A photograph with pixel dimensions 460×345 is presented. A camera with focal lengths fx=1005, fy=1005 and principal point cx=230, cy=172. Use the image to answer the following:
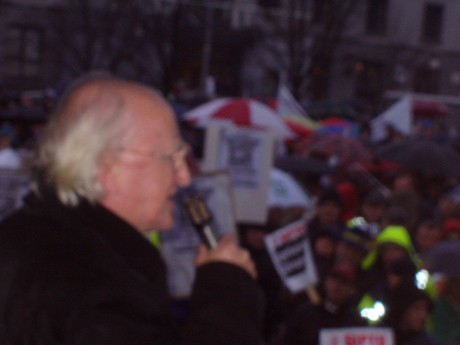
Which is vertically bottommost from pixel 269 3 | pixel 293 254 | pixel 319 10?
pixel 269 3

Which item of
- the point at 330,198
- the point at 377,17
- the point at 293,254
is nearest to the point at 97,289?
the point at 293,254

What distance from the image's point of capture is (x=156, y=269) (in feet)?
6.57

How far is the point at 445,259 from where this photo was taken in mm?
5832

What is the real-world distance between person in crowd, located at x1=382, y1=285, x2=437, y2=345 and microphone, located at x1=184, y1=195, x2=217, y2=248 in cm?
309

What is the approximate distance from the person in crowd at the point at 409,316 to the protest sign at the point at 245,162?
1287 millimetres

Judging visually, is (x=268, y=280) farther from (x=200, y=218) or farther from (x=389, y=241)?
(x=200, y=218)

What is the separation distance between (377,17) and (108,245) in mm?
37750

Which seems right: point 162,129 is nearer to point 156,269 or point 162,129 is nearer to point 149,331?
point 156,269

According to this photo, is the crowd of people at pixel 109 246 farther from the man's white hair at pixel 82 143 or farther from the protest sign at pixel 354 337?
the protest sign at pixel 354 337

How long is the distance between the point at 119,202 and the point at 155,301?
27 cm

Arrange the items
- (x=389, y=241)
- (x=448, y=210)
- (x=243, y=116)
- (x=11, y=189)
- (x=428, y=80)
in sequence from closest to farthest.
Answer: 1. (x=11, y=189)
2. (x=389, y=241)
3. (x=448, y=210)
4. (x=243, y=116)
5. (x=428, y=80)

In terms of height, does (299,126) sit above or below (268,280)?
below

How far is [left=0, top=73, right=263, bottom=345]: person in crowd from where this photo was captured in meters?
1.73

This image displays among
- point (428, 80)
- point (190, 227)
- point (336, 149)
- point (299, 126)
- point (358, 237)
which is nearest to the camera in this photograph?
point (190, 227)
